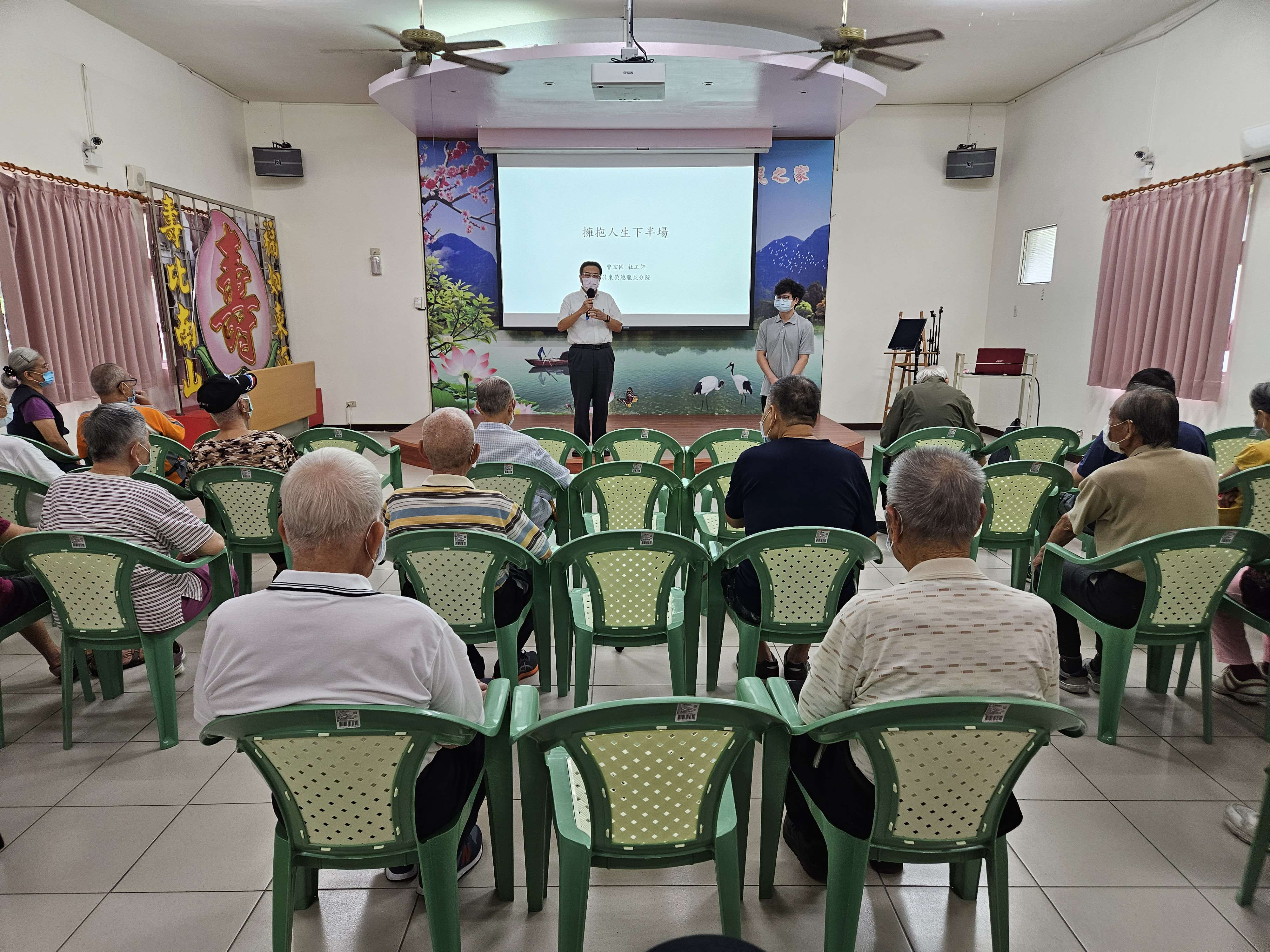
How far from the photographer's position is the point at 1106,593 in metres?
2.51

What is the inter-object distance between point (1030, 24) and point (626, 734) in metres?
6.70

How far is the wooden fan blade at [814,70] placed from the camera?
5.21 meters

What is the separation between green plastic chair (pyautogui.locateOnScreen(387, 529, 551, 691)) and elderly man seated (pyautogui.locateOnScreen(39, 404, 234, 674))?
2.58 feet

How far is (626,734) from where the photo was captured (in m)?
1.32

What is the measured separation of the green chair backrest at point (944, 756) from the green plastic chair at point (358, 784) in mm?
706

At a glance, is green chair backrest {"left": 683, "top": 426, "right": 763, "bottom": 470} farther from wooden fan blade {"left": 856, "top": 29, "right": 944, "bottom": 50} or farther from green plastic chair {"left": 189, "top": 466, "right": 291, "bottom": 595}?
wooden fan blade {"left": 856, "top": 29, "right": 944, "bottom": 50}

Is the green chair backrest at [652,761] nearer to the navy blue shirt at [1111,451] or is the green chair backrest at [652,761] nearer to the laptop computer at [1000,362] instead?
the navy blue shirt at [1111,451]

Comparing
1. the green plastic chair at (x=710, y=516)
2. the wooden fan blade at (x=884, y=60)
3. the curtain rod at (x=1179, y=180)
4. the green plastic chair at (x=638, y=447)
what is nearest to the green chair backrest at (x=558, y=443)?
the green plastic chair at (x=638, y=447)

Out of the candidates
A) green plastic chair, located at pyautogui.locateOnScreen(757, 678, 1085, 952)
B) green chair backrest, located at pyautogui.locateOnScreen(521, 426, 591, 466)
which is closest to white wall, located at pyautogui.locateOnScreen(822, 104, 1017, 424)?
green chair backrest, located at pyautogui.locateOnScreen(521, 426, 591, 466)

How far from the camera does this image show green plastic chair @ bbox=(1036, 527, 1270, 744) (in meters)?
2.28

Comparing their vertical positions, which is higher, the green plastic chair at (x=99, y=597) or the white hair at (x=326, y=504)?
the white hair at (x=326, y=504)

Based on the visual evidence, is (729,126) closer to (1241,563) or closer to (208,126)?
(208,126)

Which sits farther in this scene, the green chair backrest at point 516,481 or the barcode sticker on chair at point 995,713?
the green chair backrest at point 516,481

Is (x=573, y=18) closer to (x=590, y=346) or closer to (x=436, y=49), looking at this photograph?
(x=436, y=49)
